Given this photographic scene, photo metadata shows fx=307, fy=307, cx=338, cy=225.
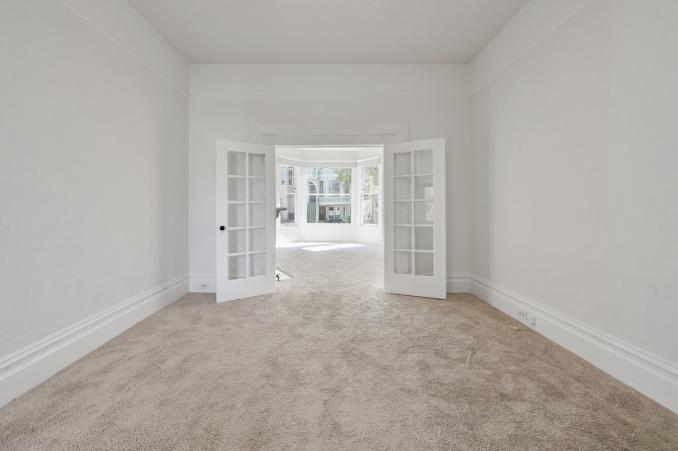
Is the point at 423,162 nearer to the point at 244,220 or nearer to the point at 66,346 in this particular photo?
the point at 244,220

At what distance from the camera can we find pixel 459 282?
400 cm

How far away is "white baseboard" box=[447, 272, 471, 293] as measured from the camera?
3.99m

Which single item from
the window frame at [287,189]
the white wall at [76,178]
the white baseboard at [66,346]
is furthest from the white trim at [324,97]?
the window frame at [287,189]

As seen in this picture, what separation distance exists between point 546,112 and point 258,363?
3048 mm

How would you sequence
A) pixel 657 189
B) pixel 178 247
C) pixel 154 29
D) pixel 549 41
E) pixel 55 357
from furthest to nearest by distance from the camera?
pixel 178 247 < pixel 154 29 < pixel 549 41 < pixel 55 357 < pixel 657 189

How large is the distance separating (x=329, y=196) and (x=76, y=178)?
25.5 ft

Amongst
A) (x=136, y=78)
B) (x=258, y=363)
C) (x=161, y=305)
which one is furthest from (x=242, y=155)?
(x=258, y=363)

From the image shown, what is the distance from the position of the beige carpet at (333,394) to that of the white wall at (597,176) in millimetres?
335

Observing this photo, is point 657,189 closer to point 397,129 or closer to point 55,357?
point 397,129

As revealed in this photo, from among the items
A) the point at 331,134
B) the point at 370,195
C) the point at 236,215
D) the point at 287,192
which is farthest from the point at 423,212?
the point at 287,192

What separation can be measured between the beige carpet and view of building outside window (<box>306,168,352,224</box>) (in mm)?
6943

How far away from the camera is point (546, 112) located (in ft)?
8.54

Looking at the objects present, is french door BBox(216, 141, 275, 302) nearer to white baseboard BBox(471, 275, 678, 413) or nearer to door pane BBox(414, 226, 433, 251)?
door pane BBox(414, 226, 433, 251)

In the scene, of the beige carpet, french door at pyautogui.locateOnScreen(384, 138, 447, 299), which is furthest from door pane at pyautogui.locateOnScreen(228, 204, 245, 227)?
french door at pyautogui.locateOnScreen(384, 138, 447, 299)
